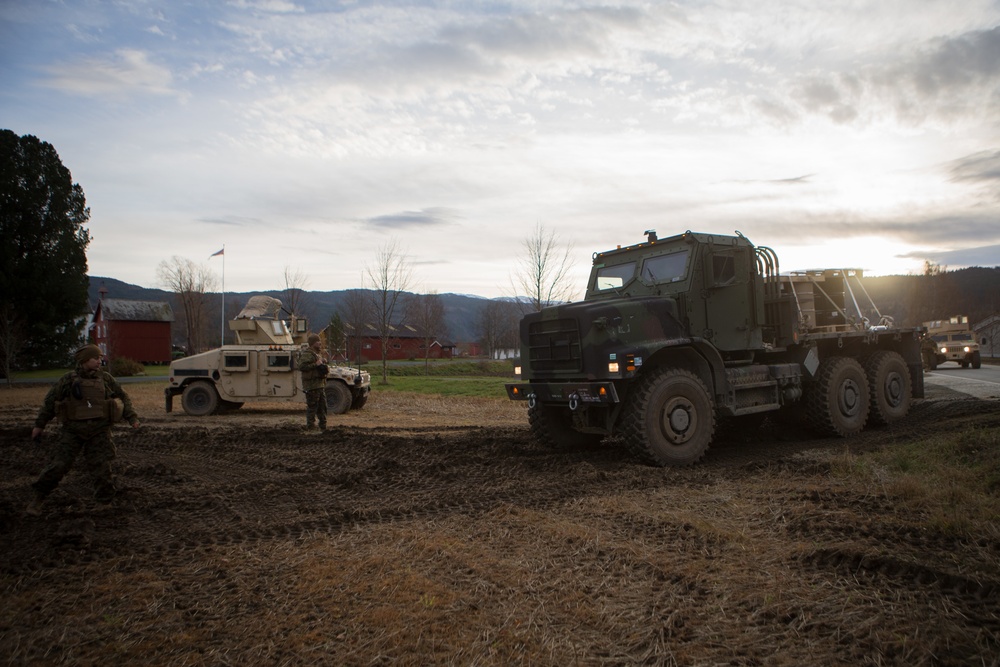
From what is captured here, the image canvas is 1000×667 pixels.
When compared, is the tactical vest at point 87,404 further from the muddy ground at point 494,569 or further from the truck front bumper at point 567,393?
the truck front bumper at point 567,393

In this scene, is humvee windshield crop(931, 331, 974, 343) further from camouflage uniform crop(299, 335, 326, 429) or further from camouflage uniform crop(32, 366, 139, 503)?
camouflage uniform crop(32, 366, 139, 503)

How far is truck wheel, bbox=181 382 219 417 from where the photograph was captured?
603 inches

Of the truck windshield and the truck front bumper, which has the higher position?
the truck windshield

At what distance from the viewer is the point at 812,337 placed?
32.2ft

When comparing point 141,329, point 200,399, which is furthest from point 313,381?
point 141,329

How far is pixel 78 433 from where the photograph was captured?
6.62 metres

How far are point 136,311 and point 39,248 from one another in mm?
25399

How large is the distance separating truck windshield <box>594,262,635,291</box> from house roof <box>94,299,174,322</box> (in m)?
53.4

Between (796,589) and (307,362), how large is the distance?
353 inches

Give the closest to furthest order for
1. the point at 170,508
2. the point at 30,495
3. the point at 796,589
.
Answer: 1. the point at 796,589
2. the point at 170,508
3. the point at 30,495

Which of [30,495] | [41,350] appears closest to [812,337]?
[30,495]

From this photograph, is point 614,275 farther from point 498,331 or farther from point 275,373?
point 498,331

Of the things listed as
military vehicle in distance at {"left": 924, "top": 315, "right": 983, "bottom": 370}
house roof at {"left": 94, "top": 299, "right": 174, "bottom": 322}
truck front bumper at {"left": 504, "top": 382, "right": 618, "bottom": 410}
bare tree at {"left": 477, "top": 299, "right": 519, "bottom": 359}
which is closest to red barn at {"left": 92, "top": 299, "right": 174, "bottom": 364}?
house roof at {"left": 94, "top": 299, "right": 174, "bottom": 322}

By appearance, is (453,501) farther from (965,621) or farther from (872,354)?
(872,354)
